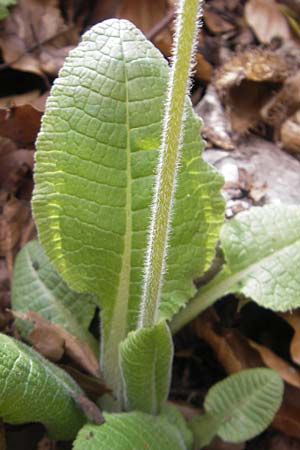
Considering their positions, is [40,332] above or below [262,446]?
above

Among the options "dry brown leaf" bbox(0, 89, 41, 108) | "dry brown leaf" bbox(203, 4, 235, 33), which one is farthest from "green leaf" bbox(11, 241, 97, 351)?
"dry brown leaf" bbox(203, 4, 235, 33)

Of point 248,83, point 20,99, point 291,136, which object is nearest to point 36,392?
point 20,99

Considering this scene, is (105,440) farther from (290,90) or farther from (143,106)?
(290,90)

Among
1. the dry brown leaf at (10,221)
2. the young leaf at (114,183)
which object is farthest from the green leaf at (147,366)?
the dry brown leaf at (10,221)

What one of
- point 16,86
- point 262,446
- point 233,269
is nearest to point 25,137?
point 16,86

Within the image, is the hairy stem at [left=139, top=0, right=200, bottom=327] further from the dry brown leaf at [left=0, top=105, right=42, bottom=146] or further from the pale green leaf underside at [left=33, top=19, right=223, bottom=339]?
the dry brown leaf at [left=0, top=105, right=42, bottom=146]

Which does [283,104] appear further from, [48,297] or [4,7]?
[48,297]
